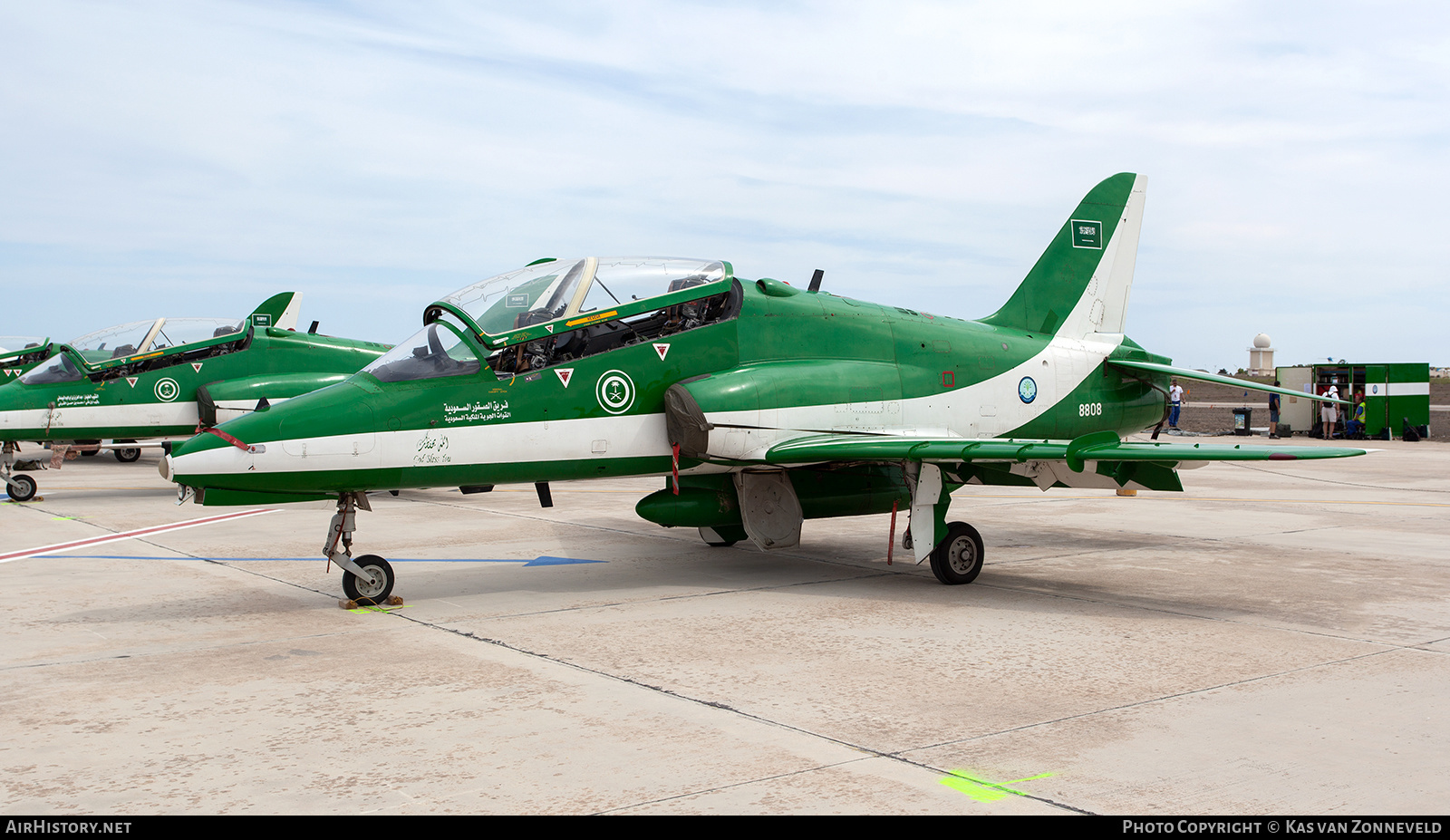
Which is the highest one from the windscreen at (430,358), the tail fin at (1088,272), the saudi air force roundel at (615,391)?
the tail fin at (1088,272)

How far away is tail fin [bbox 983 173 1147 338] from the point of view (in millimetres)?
11883

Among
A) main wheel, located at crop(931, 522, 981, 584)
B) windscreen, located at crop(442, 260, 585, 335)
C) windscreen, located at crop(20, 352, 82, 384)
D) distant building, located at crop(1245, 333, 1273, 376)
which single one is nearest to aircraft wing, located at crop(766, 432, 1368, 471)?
main wheel, located at crop(931, 522, 981, 584)

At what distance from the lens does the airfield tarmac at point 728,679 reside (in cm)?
437

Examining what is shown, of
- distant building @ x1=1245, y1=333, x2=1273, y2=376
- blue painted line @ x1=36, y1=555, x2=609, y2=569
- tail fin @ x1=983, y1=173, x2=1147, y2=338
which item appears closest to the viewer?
blue painted line @ x1=36, y1=555, x2=609, y2=569

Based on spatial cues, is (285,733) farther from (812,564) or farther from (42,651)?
(812,564)

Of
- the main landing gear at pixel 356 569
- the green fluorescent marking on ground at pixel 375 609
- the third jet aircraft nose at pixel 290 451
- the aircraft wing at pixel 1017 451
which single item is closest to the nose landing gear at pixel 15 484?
the third jet aircraft nose at pixel 290 451

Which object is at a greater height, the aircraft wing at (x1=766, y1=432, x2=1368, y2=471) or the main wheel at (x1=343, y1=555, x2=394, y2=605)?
the aircraft wing at (x1=766, y1=432, x2=1368, y2=471)

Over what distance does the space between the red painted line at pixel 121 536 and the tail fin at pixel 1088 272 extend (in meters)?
10.0

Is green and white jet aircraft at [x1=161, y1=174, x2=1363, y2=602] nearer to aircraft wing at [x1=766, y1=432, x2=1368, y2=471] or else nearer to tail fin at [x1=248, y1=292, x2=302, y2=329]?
aircraft wing at [x1=766, y1=432, x2=1368, y2=471]

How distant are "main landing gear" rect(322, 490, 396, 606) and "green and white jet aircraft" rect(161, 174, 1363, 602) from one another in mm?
16

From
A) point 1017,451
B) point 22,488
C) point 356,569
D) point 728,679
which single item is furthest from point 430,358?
point 22,488

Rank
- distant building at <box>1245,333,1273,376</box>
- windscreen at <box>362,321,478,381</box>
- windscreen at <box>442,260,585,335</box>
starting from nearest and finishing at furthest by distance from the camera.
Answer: windscreen at <box>362,321,478,381</box> → windscreen at <box>442,260,585,335</box> → distant building at <box>1245,333,1273,376</box>

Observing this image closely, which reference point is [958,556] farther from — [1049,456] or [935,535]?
[1049,456]

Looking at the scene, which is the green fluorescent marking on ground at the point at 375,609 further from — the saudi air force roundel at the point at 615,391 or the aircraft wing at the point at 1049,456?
the aircraft wing at the point at 1049,456
